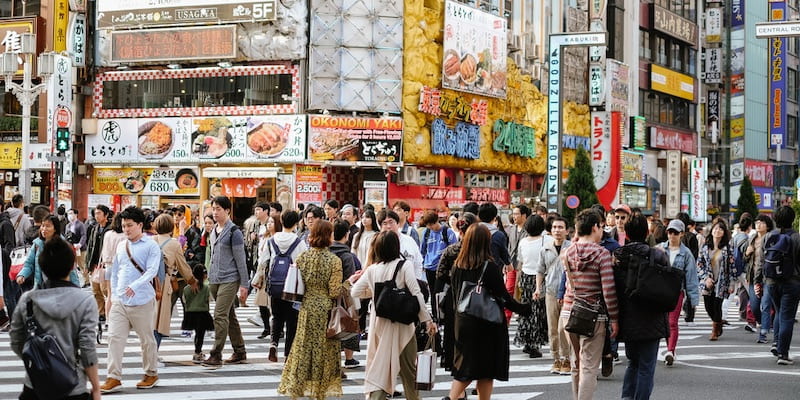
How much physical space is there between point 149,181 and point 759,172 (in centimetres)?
4867

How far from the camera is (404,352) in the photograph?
898cm

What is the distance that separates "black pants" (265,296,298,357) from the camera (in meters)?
10.9

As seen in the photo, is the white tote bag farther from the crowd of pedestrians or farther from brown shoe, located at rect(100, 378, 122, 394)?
brown shoe, located at rect(100, 378, 122, 394)

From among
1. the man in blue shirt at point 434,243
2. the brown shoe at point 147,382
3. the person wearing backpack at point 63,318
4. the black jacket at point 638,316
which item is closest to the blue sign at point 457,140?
the man in blue shirt at point 434,243

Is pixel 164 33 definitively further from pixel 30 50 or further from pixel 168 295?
pixel 168 295

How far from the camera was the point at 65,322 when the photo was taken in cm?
614

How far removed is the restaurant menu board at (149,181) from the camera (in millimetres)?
35438

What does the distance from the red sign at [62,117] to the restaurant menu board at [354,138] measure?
24.1ft

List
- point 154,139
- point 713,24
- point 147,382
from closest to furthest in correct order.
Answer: point 147,382 → point 154,139 → point 713,24

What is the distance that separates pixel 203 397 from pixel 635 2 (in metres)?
49.6

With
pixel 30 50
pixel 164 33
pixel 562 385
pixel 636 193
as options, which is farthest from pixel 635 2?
pixel 562 385

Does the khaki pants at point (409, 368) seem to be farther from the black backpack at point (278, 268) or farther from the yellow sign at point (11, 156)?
the yellow sign at point (11, 156)

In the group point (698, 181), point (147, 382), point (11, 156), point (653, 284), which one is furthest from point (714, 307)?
point (698, 181)

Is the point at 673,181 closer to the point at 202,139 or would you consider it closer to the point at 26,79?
the point at 202,139
